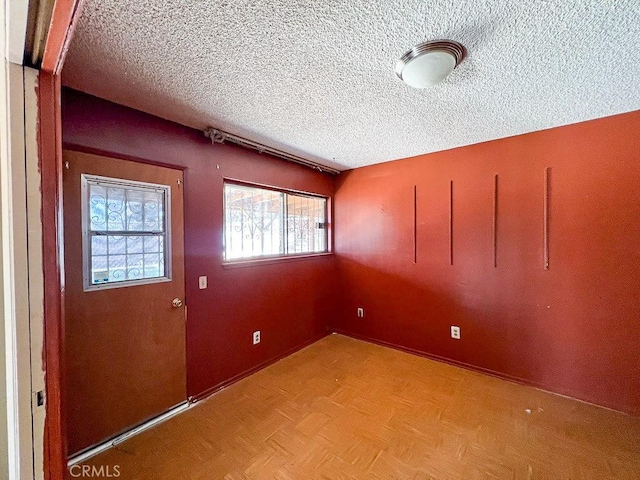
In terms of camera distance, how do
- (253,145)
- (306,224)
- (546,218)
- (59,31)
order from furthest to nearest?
(306,224)
(253,145)
(546,218)
(59,31)

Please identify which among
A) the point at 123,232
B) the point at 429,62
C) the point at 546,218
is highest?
the point at 429,62

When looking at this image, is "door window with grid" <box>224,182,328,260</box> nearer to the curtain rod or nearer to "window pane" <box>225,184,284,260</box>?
"window pane" <box>225,184,284,260</box>

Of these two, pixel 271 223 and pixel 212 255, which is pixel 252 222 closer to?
pixel 271 223

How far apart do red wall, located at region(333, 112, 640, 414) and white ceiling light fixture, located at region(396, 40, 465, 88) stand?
5.07ft

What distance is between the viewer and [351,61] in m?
1.34

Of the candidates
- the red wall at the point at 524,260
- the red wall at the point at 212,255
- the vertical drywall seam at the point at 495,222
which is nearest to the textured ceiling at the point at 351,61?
the red wall at the point at 212,255

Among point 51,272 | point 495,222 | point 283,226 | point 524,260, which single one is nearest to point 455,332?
point 524,260

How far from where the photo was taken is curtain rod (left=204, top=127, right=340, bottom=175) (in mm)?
2141

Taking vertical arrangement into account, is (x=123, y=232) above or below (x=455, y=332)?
above

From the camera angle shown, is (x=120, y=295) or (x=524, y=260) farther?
(x=524, y=260)

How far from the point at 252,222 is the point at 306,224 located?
0.88 m

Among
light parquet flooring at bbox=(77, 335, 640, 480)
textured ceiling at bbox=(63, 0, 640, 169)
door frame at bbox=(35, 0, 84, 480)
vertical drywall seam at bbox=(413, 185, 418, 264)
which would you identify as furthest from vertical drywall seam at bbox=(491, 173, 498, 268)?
door frame at bbox=(35, 0, 84, 480)

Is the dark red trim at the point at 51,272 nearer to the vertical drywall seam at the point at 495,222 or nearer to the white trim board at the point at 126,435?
the white trim board at the point at 126,435

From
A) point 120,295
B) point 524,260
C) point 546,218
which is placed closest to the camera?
point 120,295
